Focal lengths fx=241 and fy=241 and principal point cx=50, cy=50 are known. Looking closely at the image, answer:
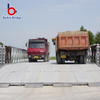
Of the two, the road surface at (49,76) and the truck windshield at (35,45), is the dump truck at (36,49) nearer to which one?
the truck windshield at (35,45)

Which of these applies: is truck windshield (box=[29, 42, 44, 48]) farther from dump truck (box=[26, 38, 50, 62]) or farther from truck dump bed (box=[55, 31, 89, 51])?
truck dump bed (box=[55, 31, 89, 51])

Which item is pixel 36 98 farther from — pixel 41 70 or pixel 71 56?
pixel 71 56

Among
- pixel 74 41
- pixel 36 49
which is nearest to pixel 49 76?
pixel 74 41

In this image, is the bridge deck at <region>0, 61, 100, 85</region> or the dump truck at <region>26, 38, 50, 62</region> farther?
the dump truck at <region>26, 38, 50, 62</region>

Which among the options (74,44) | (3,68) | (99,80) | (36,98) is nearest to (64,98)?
(36,98)

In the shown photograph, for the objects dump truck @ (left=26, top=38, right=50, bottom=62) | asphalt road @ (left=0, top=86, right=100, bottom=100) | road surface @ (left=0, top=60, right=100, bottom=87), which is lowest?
asphalt road @ (left=0, top=86, right=100, bottom=100)

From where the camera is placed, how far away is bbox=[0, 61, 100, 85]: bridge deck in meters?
12.4

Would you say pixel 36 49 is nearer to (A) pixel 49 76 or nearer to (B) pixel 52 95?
(A) pixel 49 76

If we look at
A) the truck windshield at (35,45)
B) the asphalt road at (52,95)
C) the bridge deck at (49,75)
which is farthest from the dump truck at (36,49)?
the asphalt road at (52,95)

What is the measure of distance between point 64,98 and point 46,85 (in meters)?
3.98

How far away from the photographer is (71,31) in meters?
18.4

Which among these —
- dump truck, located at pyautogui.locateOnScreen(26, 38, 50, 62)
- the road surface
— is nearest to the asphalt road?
the road surface

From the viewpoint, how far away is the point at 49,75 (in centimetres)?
1358

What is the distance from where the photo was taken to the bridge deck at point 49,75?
12.4 m
